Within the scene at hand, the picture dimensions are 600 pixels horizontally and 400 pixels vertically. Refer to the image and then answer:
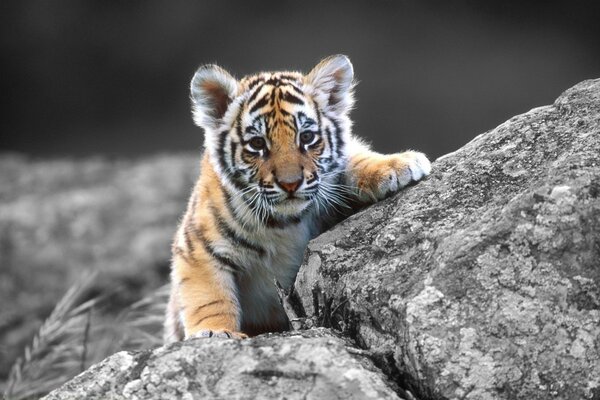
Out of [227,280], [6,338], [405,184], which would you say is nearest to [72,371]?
[6,338]

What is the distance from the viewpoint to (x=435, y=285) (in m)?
1.87

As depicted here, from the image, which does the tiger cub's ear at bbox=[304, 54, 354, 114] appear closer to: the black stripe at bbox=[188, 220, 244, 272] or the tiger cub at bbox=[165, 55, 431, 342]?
the tiger cub at bbox=[165, 55, 431, 342]

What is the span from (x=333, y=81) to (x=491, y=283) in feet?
3.63

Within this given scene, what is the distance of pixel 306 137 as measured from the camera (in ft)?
8.48

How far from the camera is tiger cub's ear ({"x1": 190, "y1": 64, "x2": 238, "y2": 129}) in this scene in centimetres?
269

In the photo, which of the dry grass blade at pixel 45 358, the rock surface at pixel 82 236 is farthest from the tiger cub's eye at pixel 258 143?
the rock surface at pixel 82 236

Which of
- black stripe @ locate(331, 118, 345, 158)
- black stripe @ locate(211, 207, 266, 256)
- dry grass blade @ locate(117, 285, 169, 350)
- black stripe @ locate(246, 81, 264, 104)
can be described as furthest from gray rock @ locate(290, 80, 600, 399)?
dry grass blade @ locate(117, 285, 169, 350)

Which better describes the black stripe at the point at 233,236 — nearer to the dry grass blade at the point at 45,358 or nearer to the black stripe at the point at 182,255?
the black stripe at the point at 182,255

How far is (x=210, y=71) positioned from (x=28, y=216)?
3113mm

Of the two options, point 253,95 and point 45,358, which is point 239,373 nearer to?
point 253,95

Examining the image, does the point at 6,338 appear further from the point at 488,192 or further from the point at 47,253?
the point at 488,192

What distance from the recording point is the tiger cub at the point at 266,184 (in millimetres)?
2504

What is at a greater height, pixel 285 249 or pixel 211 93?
pixel 211 93

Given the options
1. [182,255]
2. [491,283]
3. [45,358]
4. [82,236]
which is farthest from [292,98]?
[82,236]
